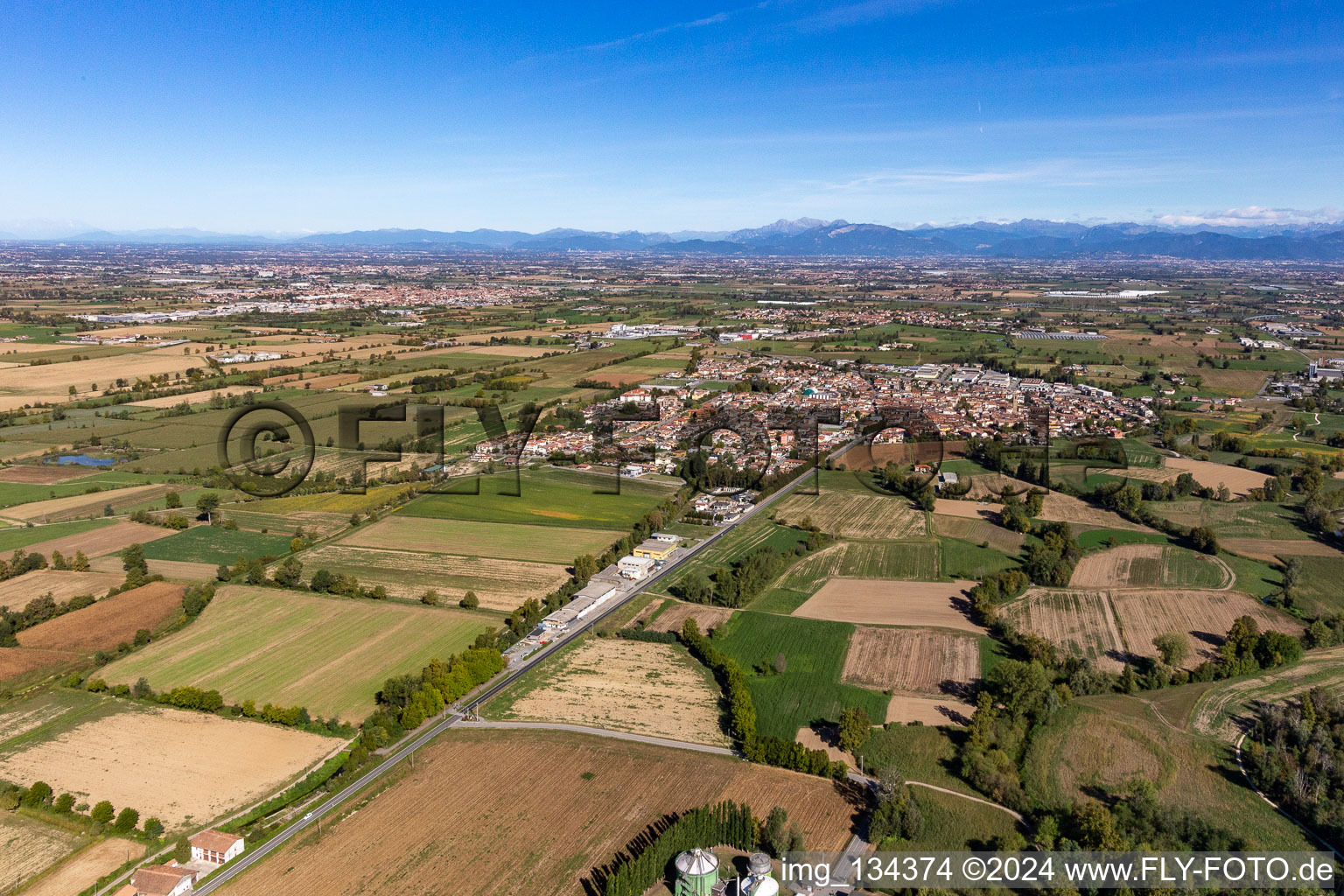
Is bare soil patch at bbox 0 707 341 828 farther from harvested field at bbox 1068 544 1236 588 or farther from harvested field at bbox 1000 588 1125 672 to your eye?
harvested field at bbox 1068 544 1236 588

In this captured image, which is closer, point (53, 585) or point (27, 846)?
point (27, 846)

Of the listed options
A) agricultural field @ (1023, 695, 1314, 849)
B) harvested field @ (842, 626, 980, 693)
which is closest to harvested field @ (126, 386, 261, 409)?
harvested field @ (842, 626, 980, 693)

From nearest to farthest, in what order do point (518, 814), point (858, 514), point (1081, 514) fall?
point (518, 814)
point (1081, 514)
point (858, 514)

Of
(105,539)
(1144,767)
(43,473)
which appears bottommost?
(1144,767)

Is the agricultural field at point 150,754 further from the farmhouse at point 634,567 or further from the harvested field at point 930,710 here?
the harvested field at point 930,710

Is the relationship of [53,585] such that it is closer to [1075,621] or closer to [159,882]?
[159,882]

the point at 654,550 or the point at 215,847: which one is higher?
the point at 654,550

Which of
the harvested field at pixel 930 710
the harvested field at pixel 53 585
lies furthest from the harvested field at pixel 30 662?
the harvested field at pixel 930 710

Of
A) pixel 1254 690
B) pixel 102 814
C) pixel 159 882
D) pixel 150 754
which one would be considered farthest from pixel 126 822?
pixel 1254 690
